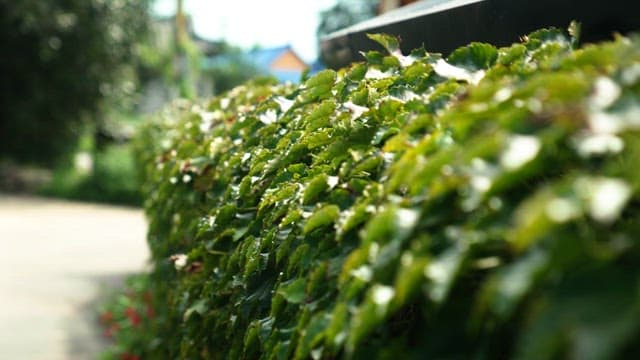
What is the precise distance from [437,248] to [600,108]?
0.30 m

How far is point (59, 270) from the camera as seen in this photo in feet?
29.9

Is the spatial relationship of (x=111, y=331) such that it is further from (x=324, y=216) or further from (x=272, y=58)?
(x=272, y=58)

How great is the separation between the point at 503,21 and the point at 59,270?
723 centimetres

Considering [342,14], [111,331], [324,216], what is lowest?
[342,14]

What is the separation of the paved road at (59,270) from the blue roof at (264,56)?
26.5 metres

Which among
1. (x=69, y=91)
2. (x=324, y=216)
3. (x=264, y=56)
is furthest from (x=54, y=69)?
(x=264, y=56)

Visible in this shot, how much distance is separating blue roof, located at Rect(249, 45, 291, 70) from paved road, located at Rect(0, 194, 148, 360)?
26.5m

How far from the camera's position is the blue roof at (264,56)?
41469 millimetres

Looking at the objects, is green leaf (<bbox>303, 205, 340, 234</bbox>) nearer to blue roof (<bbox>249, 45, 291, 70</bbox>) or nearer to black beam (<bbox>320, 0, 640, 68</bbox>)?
black beam (<bbox>320, 0, 640, 68</bbox>)

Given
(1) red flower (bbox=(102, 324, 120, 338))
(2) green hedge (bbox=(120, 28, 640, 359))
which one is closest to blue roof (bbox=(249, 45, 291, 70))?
(1) red flower (bbox=(102, 324, 120, 338))

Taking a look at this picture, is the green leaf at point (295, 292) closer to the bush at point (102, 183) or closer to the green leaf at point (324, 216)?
the green leaf at point (324, 216)

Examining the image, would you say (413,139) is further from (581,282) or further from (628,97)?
(581,282)


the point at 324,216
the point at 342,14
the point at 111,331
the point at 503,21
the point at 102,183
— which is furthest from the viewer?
the point at 342,14

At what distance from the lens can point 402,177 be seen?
1.32 metres
